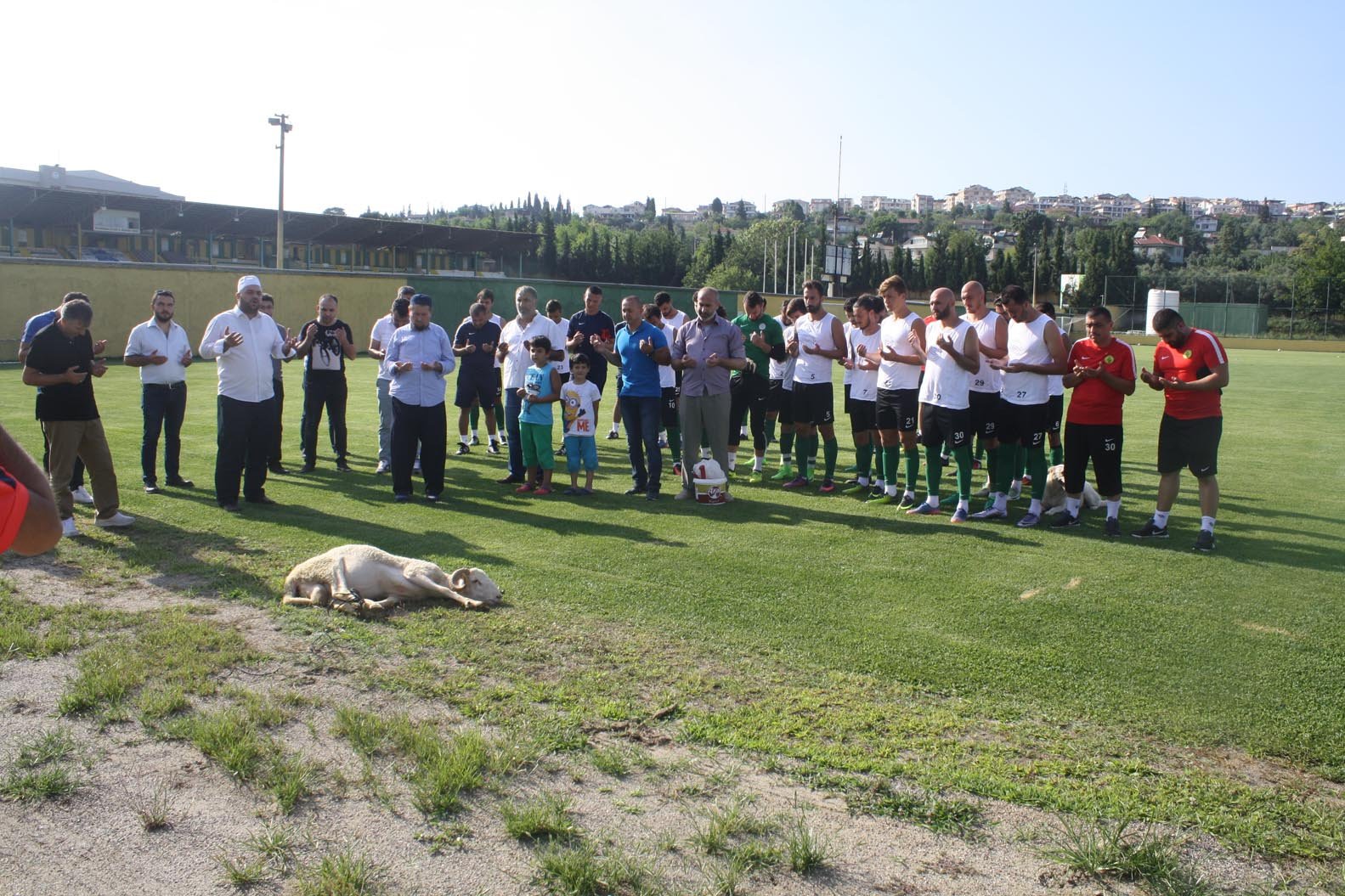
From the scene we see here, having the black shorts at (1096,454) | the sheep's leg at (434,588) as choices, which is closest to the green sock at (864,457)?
the black shorts at (1096,454)

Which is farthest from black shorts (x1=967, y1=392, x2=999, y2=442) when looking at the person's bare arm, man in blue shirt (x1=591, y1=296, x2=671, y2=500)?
the person's bare arm

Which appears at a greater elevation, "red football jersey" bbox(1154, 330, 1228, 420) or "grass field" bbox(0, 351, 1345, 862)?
"red football jersey" bbox(1154, 330, 1228, 420)

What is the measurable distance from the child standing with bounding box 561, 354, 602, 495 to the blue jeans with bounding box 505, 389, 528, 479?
73 centimetres

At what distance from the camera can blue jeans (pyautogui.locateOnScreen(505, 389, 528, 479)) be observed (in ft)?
35.8

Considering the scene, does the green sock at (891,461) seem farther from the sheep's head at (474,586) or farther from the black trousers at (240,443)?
the black trousers at (240,443)

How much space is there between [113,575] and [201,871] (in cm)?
435

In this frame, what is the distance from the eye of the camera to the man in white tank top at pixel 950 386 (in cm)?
890

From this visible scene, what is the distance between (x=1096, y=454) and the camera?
8.70 meters

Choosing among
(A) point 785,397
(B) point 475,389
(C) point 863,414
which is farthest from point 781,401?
(B) point 475,389

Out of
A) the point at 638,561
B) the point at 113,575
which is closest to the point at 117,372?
the point at 113,575

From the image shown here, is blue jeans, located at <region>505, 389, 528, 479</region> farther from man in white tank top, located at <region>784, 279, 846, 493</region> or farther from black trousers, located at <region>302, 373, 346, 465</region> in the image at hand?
man in white tank top, located at <region>784, 279, 846, 493</region>

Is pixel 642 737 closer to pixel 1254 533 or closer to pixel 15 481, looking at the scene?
pixel 15 481

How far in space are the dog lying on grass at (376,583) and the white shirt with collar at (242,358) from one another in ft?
10.4

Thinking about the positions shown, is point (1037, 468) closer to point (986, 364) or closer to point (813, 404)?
point (986, 364)
